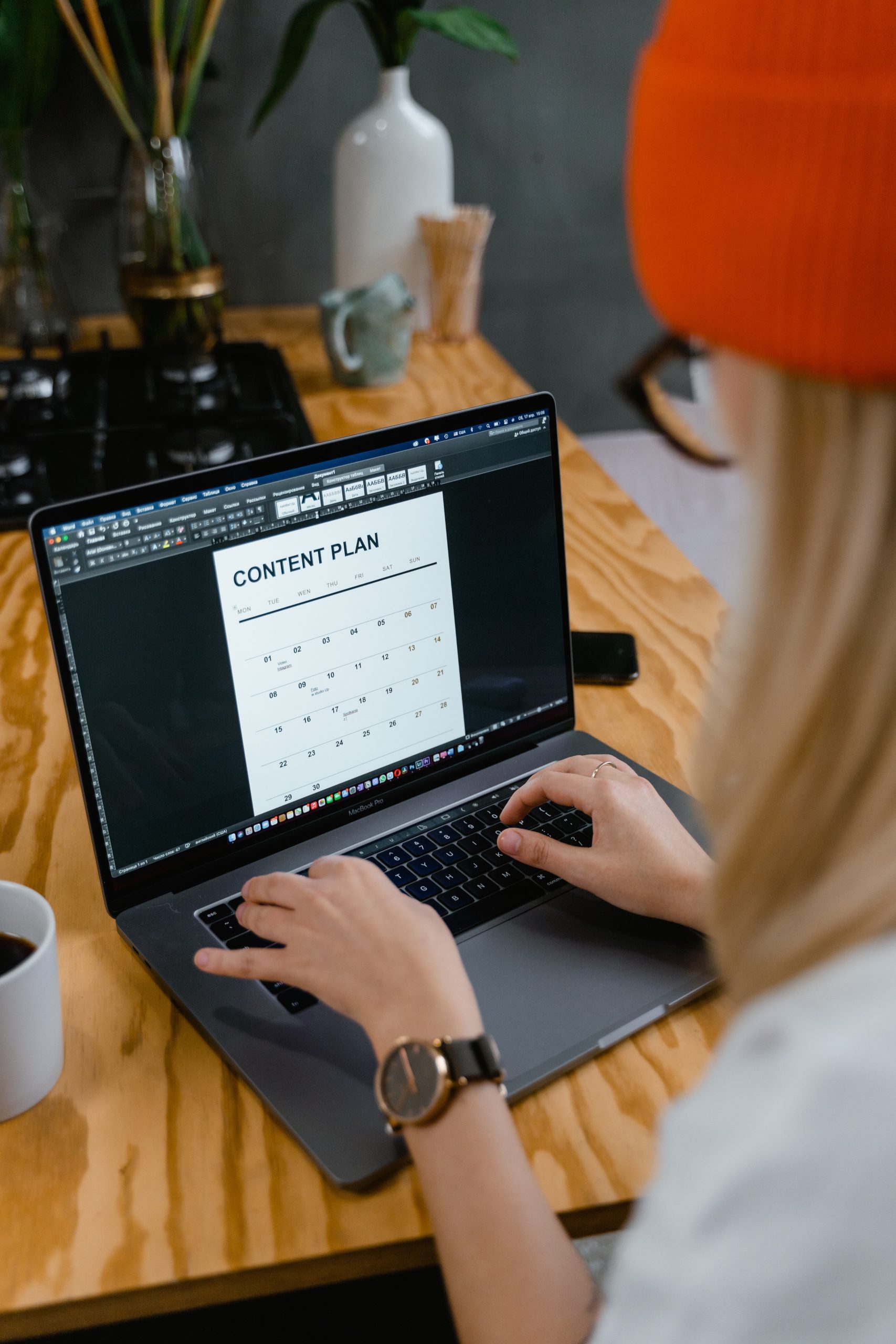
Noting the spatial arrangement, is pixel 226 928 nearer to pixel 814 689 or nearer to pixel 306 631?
pixel 306 631

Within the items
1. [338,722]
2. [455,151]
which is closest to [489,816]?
[338,722]

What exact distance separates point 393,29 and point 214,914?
1.39 metres

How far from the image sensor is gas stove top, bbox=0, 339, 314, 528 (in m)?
1.34

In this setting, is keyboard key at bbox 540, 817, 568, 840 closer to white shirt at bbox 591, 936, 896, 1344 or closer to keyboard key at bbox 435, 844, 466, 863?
keyboard key at bbox 435, 844, 466, 863

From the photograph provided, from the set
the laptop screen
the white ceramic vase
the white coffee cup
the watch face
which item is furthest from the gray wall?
the watch face

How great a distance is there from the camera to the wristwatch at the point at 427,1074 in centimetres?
55

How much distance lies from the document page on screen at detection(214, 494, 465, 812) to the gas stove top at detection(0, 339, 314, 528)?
1.96ft

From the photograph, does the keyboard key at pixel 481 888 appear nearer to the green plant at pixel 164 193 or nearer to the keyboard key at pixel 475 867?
the keyboard key at pixel 475 867

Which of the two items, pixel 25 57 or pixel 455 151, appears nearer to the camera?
pixel 25 57

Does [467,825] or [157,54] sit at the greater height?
[157,54]

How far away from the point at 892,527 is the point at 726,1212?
0.24m

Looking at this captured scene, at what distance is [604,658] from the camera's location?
1.04 meters

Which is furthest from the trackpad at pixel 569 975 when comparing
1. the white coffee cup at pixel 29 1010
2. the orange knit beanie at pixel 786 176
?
the orange knit beanie at pixel 786 176

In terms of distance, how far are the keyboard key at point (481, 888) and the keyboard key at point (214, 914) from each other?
15 cm
